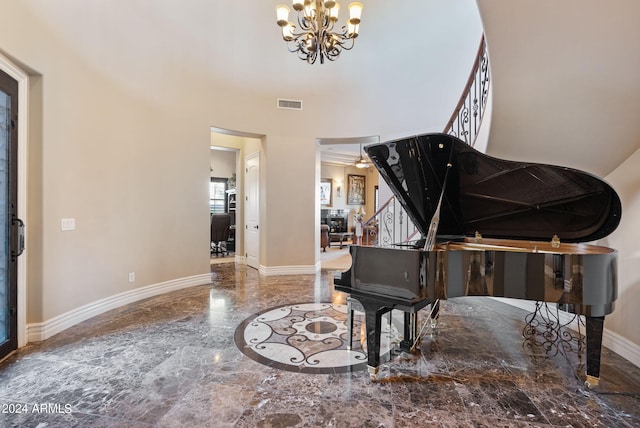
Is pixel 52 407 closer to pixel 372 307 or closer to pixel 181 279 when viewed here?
Answer: pixel 372 307

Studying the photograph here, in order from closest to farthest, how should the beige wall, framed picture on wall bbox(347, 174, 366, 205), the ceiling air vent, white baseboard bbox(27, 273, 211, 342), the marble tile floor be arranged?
the marble tile floor < the beige wall < white baseboard bbox(27, 273, 211, 342) < the ceiling air vent < framed picture on wall bbox(347, 174, 366, 205)

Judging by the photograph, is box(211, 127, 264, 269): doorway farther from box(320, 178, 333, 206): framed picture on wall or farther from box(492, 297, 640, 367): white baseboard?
box(492, 297, 640, 367): white baseboard

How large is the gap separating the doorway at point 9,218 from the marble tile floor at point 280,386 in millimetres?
252

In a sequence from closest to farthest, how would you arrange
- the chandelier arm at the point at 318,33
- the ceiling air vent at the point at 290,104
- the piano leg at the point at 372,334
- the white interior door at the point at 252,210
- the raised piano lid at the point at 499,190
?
1. the piano leg at the point at 372,334
2. the raised piano lid at the point at 499,190
3. the chandelier arm at the point at 318,33
4. the ceiling air vent at the point at 290,104
5. the white interior door at the point at 252,210

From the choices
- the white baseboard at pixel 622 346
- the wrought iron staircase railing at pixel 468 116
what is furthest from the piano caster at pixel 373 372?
the white baseboard at pixel 622 346

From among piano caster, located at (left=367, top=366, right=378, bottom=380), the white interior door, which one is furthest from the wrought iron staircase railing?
the white interior door

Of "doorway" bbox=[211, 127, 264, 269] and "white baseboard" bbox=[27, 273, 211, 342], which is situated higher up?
"doorway" bbox=[211, 127, 264, 269]

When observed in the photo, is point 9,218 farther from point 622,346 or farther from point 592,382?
point 622,346

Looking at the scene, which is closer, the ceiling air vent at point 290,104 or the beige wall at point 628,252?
the beige wall at point 628,252

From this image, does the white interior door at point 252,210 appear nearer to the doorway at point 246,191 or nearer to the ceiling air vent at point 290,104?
the doorway at point 246,191

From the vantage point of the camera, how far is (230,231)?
833cm

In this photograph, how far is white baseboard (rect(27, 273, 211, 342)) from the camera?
2.77 m

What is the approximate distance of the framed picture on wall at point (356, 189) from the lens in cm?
1175

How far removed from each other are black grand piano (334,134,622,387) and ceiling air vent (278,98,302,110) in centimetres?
368
